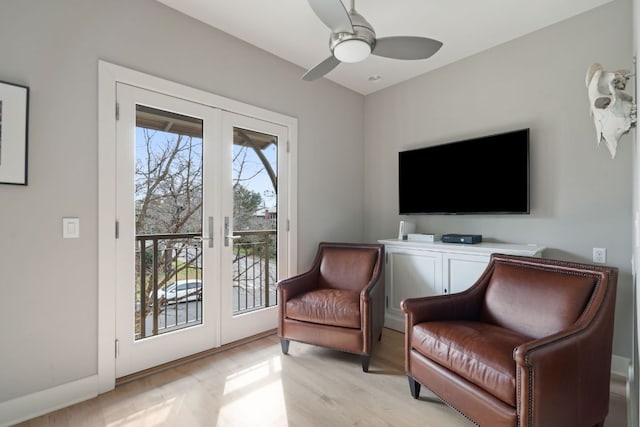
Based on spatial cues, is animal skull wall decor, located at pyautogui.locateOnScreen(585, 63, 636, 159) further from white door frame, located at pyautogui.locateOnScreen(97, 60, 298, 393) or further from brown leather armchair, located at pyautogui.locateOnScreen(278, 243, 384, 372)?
white door frame, located at pyautogui.locateOnScreen(97, 60, 298, 393)

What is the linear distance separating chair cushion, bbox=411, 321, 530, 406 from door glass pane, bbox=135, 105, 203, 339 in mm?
1742

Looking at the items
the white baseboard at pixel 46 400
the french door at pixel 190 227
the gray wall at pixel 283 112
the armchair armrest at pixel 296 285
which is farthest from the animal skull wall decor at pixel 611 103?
the white baseboard at pixel 46 400

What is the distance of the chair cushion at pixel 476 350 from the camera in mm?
1381

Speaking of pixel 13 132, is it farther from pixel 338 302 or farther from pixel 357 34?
pixel 338 302

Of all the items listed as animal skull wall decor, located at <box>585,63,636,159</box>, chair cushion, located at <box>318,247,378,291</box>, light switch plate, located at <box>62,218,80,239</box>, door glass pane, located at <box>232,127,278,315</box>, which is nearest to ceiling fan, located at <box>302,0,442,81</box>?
animal skull wall decor, located at <box>585,63,636,159</box>

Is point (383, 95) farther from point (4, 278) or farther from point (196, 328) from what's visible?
point (4, 278)

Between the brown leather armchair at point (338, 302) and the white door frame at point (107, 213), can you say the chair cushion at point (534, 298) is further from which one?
the white door frame at point (107, 213)

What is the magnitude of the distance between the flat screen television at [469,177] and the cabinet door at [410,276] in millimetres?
570

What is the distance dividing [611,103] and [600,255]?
53.8 inches

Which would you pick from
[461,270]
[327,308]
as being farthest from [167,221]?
[461,270]

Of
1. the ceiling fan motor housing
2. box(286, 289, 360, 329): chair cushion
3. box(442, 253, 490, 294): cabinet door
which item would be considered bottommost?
box(286, 289, 360, 329): chair cushion

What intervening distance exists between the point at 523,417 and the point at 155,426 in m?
1.79

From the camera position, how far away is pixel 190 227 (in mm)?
2430

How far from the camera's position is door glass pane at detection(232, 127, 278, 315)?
8.95ft
